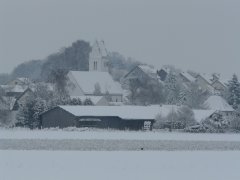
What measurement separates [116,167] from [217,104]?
250ft

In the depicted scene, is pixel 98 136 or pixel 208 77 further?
pixel 208 77

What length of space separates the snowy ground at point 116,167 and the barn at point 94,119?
135 feet

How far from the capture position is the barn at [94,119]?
73.8m

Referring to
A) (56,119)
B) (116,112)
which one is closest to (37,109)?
(56,119)

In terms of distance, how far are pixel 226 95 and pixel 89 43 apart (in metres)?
48.3

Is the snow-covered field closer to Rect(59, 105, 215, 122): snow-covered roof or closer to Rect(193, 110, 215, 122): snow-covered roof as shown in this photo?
Rect(59, 105, 215, 122): snow-covered roof

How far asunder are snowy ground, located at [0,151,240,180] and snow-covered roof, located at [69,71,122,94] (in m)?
79.1

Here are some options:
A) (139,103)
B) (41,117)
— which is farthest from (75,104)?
(139,103)

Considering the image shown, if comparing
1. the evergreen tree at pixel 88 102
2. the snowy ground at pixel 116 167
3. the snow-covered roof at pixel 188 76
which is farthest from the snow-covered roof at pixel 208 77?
the snowy ground at pixel 116 167

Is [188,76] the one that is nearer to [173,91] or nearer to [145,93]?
[173,91]

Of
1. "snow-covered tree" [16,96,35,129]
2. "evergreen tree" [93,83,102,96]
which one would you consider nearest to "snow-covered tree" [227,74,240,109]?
"evergreen tree" [93,83,102,96]

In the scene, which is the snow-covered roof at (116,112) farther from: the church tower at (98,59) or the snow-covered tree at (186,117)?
the church tower at (98,59)

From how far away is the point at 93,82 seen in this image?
11350 centimetres

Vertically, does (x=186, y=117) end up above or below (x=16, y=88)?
below
